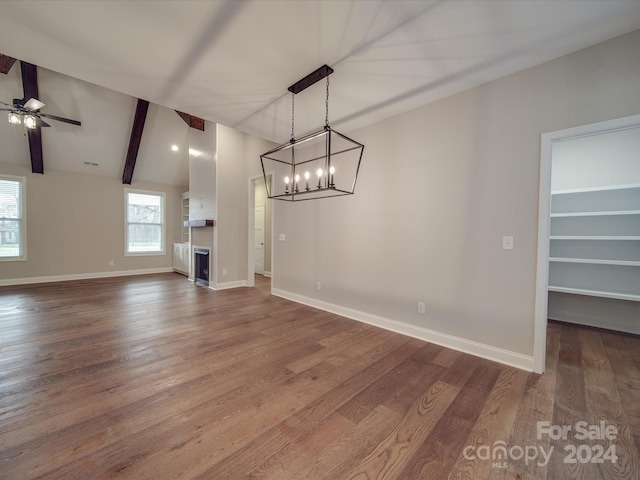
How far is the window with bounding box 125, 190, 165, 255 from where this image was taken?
7148 mm

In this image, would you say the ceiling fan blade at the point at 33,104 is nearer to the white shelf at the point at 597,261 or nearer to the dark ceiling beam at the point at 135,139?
the dark ceiling beam at the point at 135,139

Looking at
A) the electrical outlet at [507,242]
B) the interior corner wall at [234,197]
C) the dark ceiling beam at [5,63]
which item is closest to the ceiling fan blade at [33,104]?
the dark ceiling beam at [5,63]

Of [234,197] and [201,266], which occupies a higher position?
[234,197]

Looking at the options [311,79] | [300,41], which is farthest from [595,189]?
[300,41]

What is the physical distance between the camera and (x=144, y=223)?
7414 millimetres

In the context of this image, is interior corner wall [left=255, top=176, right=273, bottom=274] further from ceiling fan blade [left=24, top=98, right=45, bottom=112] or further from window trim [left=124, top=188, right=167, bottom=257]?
ceiling fan blade [left=24, top=98, right=45, bottom=112]

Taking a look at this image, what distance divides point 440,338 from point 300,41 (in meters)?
3.22

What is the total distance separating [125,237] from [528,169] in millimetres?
8722

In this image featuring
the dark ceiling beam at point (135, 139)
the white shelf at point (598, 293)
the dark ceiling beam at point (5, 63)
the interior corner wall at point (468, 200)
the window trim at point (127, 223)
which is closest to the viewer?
the interior corner wall at point (468, 200)

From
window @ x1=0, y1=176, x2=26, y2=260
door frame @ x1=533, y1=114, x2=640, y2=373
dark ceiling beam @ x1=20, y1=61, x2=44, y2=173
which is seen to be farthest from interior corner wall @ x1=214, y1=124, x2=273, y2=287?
door frame @ x1=533, y1=114, x2=640, y2=373

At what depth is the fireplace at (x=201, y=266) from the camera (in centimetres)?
567

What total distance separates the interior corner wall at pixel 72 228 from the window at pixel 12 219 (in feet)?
0.34

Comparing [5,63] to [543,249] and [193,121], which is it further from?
[543,249]

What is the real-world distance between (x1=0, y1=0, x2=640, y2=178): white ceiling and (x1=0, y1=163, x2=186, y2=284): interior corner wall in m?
5.12
